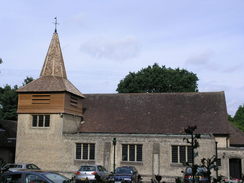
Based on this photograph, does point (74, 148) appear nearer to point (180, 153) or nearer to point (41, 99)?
point (41, 99)

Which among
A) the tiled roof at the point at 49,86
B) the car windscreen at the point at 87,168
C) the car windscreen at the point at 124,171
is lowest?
the car windscreen at the point at 124,171

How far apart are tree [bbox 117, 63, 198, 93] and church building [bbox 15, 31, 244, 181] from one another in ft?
47.0

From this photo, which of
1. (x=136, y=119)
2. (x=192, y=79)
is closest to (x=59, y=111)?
(x=136, y=119)

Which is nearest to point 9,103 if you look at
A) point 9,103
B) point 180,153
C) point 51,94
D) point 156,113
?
point 9,103

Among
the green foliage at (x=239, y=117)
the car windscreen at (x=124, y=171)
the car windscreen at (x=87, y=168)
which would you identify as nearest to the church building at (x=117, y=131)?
the car windscreen at (x=124, y=171)

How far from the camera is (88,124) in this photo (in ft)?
113

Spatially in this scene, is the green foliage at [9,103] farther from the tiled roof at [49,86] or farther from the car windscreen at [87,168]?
the car windscreen at [87,168]

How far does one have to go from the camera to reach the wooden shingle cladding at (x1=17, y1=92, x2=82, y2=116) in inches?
1264

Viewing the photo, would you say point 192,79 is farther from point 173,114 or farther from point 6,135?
point 6,135

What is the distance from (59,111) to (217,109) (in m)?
→ 14.9

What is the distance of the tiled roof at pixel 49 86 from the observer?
32.5 metres

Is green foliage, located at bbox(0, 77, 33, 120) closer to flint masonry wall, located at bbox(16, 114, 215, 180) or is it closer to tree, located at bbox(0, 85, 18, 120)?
tree, located at bbox(0, 85, 18, 120)

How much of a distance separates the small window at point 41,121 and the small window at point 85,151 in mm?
3581

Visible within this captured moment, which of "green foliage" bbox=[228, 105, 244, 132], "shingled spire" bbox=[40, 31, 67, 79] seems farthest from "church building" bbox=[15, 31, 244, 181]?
"green foliage" bbox=[228, 105, 244, 132]
